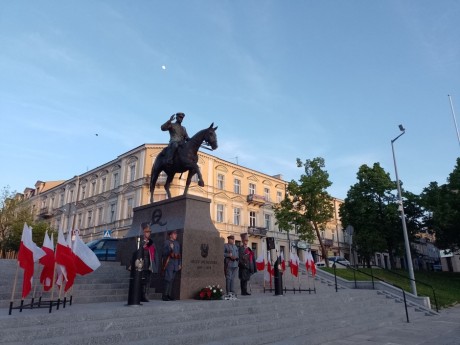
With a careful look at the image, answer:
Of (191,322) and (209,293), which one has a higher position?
(209,293)

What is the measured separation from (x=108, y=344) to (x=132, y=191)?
116ft

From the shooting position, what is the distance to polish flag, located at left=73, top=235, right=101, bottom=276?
7977 millimetres

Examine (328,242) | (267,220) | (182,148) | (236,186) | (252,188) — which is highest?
(252,188)

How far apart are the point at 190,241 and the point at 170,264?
114 cm

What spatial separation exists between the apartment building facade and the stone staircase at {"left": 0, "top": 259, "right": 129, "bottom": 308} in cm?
2571

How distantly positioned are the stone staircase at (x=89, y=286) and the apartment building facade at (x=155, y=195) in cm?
2571

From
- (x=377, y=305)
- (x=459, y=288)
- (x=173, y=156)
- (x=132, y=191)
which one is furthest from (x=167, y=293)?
(x=132, y=191)

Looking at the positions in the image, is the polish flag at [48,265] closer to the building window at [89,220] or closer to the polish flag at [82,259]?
the polish flag at [82,259]

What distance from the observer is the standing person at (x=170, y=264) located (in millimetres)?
9188

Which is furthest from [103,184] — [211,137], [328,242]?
[211,137]

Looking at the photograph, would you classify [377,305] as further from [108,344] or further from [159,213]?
[108,344]

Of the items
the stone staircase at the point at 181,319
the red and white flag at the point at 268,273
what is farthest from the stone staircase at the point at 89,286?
the red and white flag at the point at 268,273

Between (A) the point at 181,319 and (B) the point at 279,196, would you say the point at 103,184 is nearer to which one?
(B) the point at 279,196

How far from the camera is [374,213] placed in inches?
1511
